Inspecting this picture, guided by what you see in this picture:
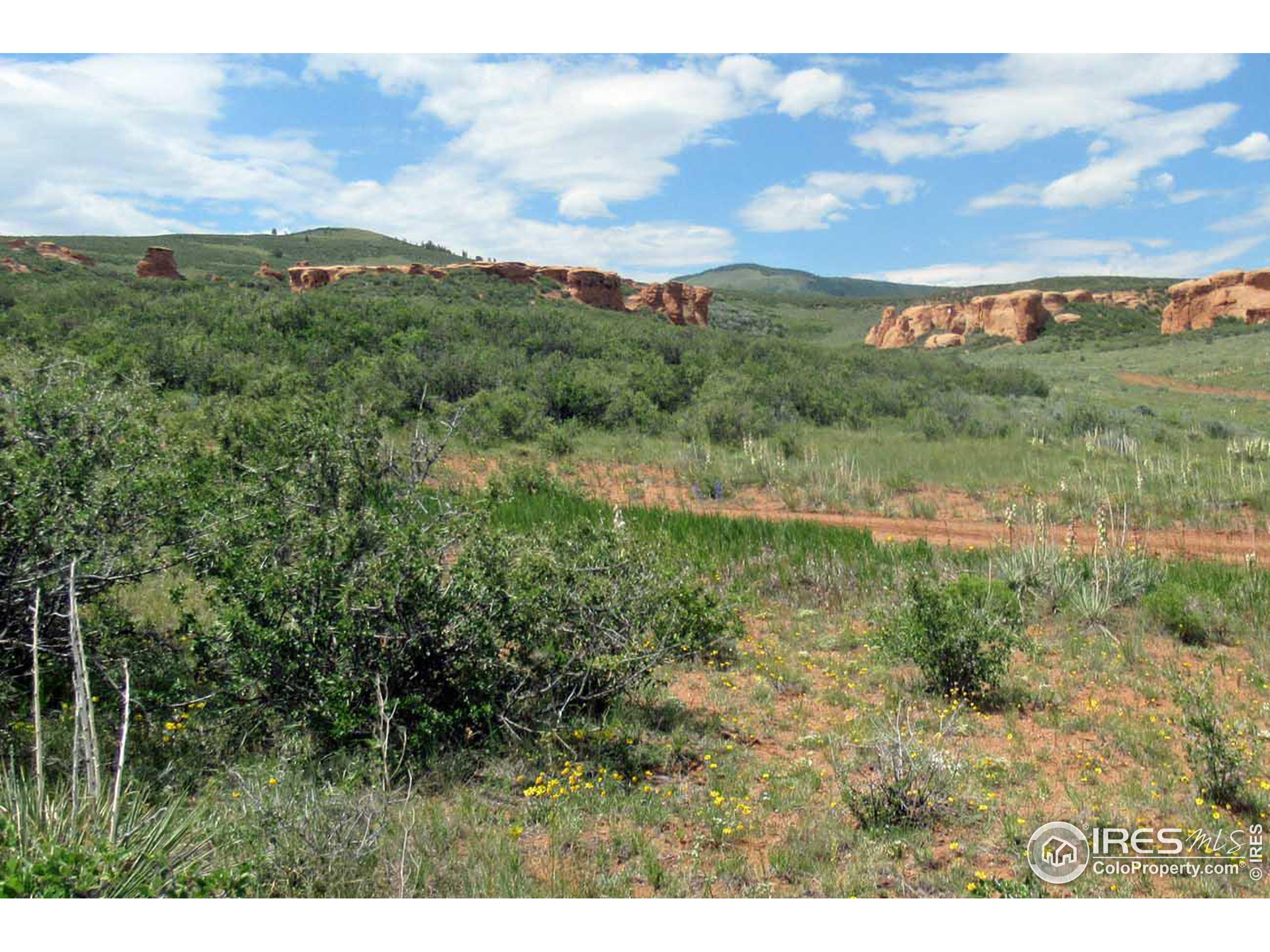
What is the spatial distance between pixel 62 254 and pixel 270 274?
36.8 feet

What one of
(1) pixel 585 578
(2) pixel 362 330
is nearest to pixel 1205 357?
(2) pixel 362 330

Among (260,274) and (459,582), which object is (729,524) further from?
(260,274)

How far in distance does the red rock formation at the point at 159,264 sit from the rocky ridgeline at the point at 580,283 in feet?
17.1

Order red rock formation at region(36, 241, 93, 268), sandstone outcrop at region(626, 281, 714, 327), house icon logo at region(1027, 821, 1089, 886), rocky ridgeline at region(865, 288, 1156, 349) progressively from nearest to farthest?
1. house icon logo at region(1027, 821, 1089, 886)
2. red rock formation at region(36, 241, 93, 268)
3. rocky ridgeline at region(865, 288, 1156, 349)
4. sandstone outcrop at region(626, 281, 714, 327)

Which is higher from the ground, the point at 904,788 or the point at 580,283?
the point at 580,283

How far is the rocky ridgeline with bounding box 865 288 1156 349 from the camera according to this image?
201 ft

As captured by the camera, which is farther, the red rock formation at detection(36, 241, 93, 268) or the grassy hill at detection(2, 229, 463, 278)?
the grassy hill at detection(2, 229, 463, 278)

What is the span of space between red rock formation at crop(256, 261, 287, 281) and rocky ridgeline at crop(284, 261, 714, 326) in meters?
0.26

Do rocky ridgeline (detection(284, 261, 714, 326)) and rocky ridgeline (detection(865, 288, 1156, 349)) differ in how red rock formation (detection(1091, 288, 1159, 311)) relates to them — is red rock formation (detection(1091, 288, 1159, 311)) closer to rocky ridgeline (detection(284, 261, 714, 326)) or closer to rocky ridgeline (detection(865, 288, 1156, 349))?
rocky ridgeline (detection(865, 288, 1156, 349))

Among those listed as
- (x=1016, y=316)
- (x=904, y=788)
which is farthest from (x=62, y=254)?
(x=1016, y=316)

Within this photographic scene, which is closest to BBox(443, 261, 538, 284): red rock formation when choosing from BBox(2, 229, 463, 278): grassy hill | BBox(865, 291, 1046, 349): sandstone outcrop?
BBox(2, 229, 463, 278): grassy hill

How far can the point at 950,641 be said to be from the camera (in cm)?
546

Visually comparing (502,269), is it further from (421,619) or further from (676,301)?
(421,619)

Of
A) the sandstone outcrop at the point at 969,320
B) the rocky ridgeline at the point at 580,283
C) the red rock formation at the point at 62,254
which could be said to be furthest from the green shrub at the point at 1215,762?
the sandstone outcrop at the point at 969,320
